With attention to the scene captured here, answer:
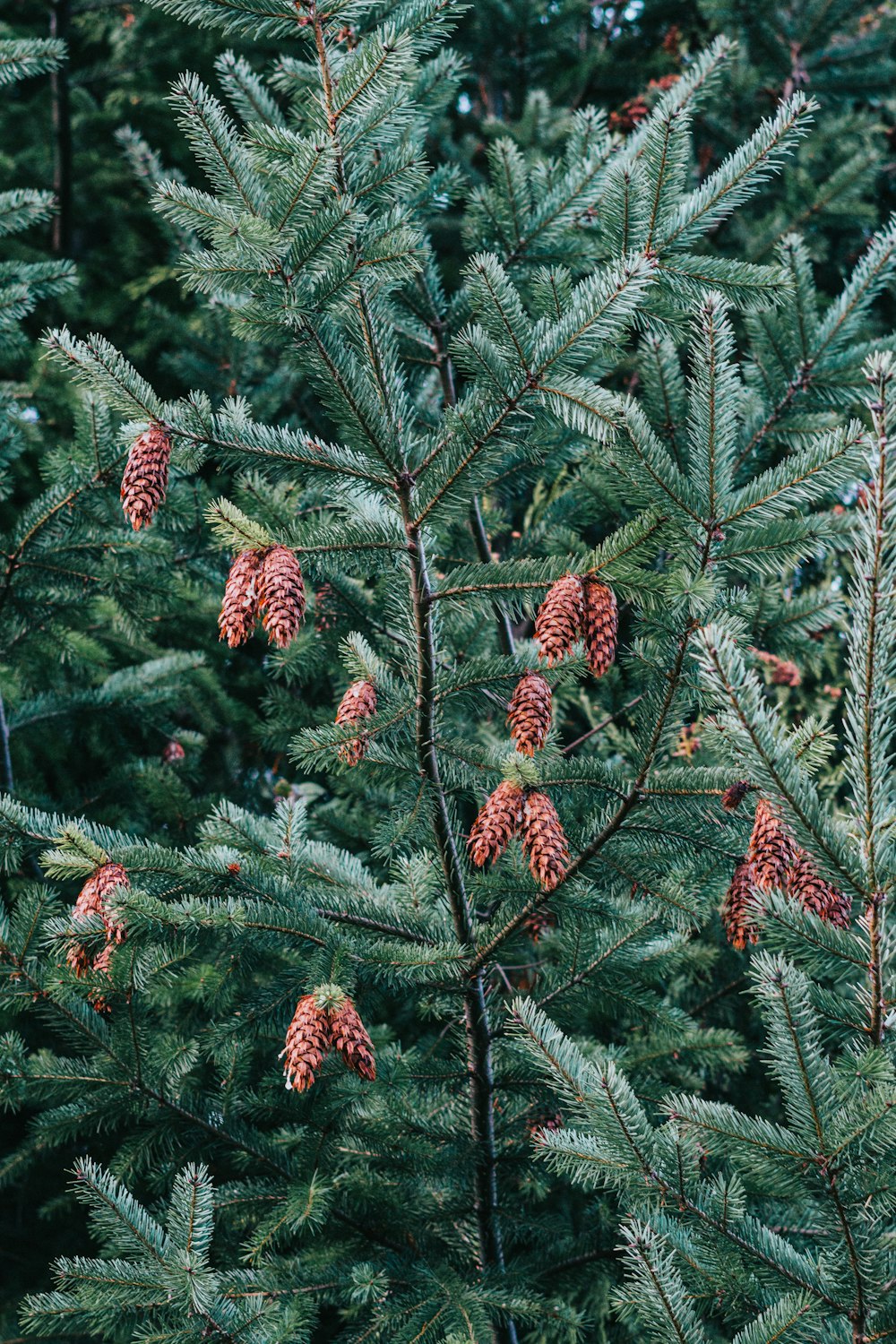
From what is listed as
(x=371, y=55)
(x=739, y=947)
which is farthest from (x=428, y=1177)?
(x=371, y=55)

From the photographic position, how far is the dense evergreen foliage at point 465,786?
1.75 m

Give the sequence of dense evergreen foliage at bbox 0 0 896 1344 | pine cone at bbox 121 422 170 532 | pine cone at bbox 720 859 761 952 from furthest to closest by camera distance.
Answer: pine cone at bbox 720 859 761 952 → pine cone at bbox 121 422 170 532 → dense evergreen foliage at bbox 0 0 896 1344

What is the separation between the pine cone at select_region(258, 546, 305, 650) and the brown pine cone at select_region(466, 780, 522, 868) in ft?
1.57

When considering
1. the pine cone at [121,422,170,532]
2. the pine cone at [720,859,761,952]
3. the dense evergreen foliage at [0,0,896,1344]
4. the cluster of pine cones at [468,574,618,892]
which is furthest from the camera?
the pine cone at [720,859,761,952]

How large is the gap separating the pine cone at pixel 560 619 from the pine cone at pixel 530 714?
0.46ft

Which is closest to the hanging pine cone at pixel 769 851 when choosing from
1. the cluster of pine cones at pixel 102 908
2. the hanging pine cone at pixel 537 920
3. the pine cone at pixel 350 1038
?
the hanging pine cone at pixel 537 920

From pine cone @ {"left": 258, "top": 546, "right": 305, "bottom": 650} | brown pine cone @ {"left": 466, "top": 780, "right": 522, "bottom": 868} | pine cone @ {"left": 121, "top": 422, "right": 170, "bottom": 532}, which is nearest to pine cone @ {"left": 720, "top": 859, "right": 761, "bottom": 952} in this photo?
brown pine cone @ {"left": 466, "top": 780, "right": 522, "bottom": 868}

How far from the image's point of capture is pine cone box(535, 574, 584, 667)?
1.84 m

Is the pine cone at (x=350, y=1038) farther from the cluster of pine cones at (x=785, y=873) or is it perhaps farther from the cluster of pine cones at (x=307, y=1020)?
the cluster of pine cones at (x=785, y=873)

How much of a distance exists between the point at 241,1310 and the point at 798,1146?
119 cm

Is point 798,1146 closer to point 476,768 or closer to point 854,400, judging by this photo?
point 476,768

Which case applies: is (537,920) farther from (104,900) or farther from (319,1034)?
(104,900)

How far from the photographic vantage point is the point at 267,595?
189 cm

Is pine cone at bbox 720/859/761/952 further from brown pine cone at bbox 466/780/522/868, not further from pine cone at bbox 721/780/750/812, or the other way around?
brown pine cone at bbox 466/780/522/868
